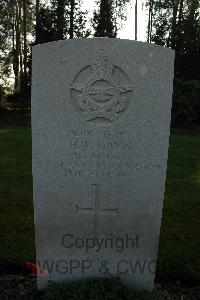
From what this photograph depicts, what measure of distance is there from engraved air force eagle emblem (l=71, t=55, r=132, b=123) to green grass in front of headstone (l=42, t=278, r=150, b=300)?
1.43 m

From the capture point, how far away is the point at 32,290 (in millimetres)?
4059

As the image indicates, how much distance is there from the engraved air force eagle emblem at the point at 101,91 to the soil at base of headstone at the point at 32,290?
1.69 meters

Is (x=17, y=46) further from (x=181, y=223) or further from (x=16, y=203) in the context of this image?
(x=181, y=223)

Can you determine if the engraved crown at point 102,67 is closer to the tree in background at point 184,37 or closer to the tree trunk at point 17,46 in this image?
the tree in background at point 184,37

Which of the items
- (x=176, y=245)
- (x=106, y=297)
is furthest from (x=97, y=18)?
(x=106, y=297)

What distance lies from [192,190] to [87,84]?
15.9 ft

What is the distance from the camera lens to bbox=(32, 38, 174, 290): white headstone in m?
3.56

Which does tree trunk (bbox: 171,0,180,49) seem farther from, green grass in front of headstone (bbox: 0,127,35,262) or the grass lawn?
green grass in front of headstone (bbox: 0,127,35,262)

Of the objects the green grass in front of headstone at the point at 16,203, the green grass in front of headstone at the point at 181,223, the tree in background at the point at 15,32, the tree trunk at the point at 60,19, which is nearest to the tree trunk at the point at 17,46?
the tree in background at the point at 15,32

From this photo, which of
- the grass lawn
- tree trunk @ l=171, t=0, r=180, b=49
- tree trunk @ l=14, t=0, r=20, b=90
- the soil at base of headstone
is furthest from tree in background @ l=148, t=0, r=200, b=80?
the soil at base of headstone

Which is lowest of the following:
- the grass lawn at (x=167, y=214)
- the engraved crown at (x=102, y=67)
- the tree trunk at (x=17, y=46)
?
the grass lawn at (x=167, y=214)

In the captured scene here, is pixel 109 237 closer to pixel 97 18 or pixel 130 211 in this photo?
pixel 130 211

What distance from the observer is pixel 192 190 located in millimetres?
7910

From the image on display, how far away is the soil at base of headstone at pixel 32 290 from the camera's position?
13.0 feet
